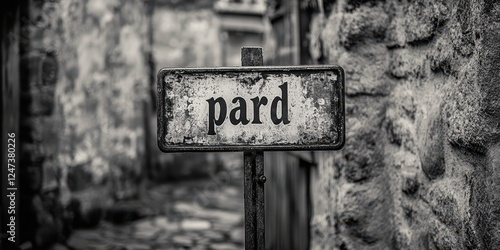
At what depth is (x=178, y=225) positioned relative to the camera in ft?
18.5

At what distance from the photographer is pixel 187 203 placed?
6875mm

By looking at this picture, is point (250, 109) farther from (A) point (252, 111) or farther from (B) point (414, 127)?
(B) point (414, 127)

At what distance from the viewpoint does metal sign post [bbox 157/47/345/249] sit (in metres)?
1.65

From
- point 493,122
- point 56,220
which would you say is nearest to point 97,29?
point 56,220

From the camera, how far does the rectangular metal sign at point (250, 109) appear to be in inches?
64.9

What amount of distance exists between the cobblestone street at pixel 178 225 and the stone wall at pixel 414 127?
2.49 meters

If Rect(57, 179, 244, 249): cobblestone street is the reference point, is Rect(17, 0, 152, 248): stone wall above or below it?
above

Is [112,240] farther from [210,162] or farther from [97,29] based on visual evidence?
[210,162]

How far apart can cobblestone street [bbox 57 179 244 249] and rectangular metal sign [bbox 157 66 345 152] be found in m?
3.16

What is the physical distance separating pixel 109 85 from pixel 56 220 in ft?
5.84

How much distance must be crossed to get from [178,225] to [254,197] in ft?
13.6

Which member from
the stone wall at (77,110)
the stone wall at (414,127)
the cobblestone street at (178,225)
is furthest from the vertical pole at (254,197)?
the stone wall at (77,110)

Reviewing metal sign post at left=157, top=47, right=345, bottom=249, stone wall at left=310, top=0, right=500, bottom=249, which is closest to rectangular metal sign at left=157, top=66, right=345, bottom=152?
metal sign post at left=157, top=47, right=345, bottom=249

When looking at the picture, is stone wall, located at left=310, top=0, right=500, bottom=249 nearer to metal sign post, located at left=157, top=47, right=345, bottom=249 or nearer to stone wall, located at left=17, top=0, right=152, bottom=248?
metal sign post, located at left=157, top=47, right=345, bottom=249
